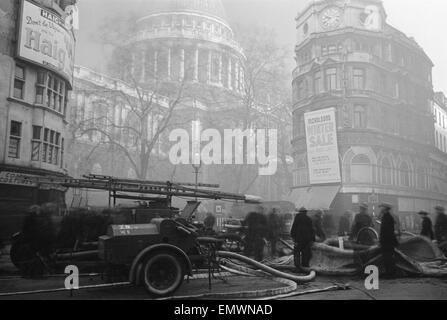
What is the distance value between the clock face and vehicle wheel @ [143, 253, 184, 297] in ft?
33.9

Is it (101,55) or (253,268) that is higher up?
(101,55)

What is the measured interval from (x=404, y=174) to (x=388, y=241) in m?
4.44

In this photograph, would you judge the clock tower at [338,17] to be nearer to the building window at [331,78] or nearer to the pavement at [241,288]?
the building window at [331,78]

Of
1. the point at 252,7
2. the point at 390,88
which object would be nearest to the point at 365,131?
the point at 390,88

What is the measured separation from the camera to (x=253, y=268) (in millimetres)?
9016

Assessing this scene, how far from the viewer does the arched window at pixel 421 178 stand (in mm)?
11748

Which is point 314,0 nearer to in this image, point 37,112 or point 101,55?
point 101,55

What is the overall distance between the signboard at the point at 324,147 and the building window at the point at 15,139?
9.85 metres

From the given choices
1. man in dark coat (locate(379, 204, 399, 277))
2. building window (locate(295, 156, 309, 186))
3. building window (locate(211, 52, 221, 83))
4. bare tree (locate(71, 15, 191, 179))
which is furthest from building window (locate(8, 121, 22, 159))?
man in dark coat (locate(379, 204, 399, 277))

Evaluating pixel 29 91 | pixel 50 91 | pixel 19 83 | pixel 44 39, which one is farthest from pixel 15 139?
pixel 44 39

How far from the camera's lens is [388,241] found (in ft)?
27.5

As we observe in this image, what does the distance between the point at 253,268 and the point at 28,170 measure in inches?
365

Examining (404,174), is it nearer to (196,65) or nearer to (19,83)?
(196,65)

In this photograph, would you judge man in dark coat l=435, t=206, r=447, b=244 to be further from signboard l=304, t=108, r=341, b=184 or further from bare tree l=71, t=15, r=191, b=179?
bare tree l=71, t=15, r=191, b=179
